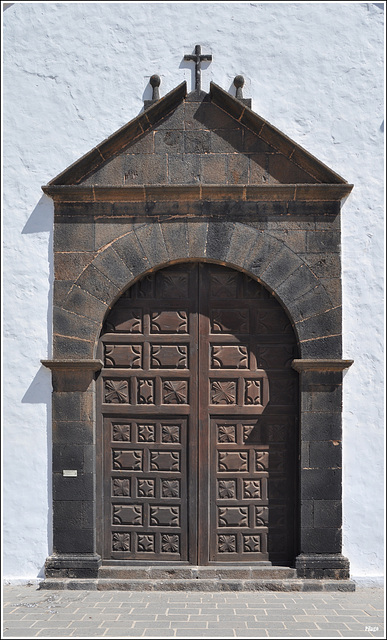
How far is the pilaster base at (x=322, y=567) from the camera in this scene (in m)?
5.05

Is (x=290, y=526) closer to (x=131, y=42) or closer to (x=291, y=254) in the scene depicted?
A: (x=291, y=254)

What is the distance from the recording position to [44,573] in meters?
5.16

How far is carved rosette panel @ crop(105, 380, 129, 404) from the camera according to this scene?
533 cm

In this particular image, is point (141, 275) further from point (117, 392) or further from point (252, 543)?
point (252, 543)

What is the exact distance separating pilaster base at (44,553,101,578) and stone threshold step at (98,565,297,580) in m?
0.09

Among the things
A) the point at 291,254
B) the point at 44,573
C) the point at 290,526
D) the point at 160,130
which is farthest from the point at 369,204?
the point at 44,573

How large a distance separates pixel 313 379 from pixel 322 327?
1.48ft

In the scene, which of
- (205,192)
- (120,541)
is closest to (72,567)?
(120,541)

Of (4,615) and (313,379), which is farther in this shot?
(313,379)

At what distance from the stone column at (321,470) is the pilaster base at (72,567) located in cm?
173

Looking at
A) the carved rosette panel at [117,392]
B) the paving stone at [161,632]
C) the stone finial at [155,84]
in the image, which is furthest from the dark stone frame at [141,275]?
the paving stone at [161,632]

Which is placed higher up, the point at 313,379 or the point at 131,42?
the point at 131,42

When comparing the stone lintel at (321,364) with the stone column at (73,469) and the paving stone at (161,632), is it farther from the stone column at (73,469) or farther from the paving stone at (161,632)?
the paving stone at (161,632)

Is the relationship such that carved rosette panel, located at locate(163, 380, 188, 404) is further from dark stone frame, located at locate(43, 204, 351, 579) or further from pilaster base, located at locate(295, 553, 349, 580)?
pilaster base, located at locate(295, 553, 349, 580)
